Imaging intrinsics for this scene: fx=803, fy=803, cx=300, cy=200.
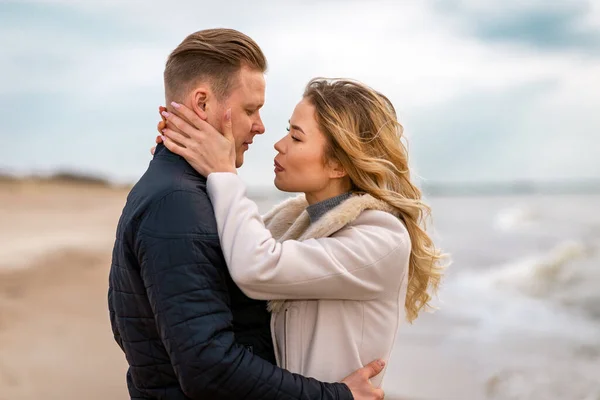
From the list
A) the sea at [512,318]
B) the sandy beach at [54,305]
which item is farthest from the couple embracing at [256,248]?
the sandy beach at [54,305]

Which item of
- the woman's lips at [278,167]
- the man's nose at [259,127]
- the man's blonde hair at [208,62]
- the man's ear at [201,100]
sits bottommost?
the woman's lips at [278,167]

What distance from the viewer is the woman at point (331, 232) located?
7.54 ft

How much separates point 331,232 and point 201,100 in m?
0.58

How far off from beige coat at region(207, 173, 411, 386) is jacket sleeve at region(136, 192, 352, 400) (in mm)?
77

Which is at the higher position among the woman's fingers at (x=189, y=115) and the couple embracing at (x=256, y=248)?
the woman's fingers at (x=189, y=115)

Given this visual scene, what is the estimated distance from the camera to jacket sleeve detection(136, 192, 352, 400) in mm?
2178

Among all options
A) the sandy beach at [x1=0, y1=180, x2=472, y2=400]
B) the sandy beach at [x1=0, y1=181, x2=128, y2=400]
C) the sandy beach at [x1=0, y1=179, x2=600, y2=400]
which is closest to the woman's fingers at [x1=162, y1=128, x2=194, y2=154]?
the sandy beach at [x1=0, y1=179, x2=600, y2=400]

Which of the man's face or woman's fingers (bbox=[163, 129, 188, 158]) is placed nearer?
woman's fingers (bbox=[163, 129, 188, 158])

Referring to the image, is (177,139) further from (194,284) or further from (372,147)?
(372,147)

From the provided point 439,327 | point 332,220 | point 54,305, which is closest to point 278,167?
point 332,220

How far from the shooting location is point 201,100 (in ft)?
8.29

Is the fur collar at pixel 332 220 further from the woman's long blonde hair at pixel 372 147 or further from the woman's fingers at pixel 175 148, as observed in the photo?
the woman's fingers at pixel 175 148

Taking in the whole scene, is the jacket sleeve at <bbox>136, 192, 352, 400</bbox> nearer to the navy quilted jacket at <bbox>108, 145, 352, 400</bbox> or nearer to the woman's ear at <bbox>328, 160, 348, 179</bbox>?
the navy quilted jacket at <bbox>108, 145, 352, 400</bbox>

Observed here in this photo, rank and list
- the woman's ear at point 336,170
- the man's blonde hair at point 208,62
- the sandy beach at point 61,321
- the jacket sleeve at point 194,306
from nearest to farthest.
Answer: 1. the jacket sleeve at point 194,306
2. the man's blonde hair at point 208,62
3. the woman's ear at point 336,170
4. the sandy beach at point 61,321
